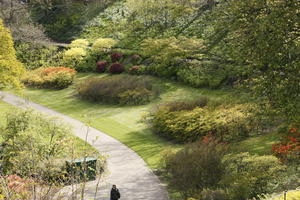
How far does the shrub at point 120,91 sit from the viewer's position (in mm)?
28297

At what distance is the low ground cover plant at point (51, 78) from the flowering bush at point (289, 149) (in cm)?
2379

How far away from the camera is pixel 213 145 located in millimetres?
15750

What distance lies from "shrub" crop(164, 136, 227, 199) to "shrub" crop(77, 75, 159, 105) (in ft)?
42.9

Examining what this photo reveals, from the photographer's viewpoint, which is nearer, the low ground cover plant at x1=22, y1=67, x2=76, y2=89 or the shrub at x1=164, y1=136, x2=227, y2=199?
the shrub at x1=164, y1=136, x2=227, y2=199

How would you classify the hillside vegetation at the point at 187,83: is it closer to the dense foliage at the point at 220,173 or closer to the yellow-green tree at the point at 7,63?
the dense foliage at the point at 220,173

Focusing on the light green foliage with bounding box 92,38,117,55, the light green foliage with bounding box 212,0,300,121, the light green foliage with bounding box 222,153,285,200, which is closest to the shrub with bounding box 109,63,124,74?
the light green foliage with bounding box 92,38,117,55

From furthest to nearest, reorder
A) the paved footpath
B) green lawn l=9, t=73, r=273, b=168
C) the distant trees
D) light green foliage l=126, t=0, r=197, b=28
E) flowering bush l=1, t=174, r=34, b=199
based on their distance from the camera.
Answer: the distant trees
light green foliage l=126, t=0, r=197, b=28
green lawn l=9, t=73, r=273, b=168
the paved footpath
flowering bush l=1, t=174, r=34, b=199

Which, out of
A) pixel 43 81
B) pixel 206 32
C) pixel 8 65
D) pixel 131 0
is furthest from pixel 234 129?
pixel 131 0

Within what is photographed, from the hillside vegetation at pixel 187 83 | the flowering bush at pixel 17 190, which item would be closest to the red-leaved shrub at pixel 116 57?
the hillside vegetation at pixel 187 83

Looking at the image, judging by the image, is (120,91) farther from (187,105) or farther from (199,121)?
(199,121)

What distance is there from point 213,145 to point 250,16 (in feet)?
17.4

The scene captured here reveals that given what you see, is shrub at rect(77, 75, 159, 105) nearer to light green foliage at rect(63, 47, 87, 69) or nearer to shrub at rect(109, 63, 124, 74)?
shrub at rect(109, 63, 124, 74)

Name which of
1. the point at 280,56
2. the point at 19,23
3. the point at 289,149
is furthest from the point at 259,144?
the point at 19,23

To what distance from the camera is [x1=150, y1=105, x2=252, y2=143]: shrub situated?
1908cm
